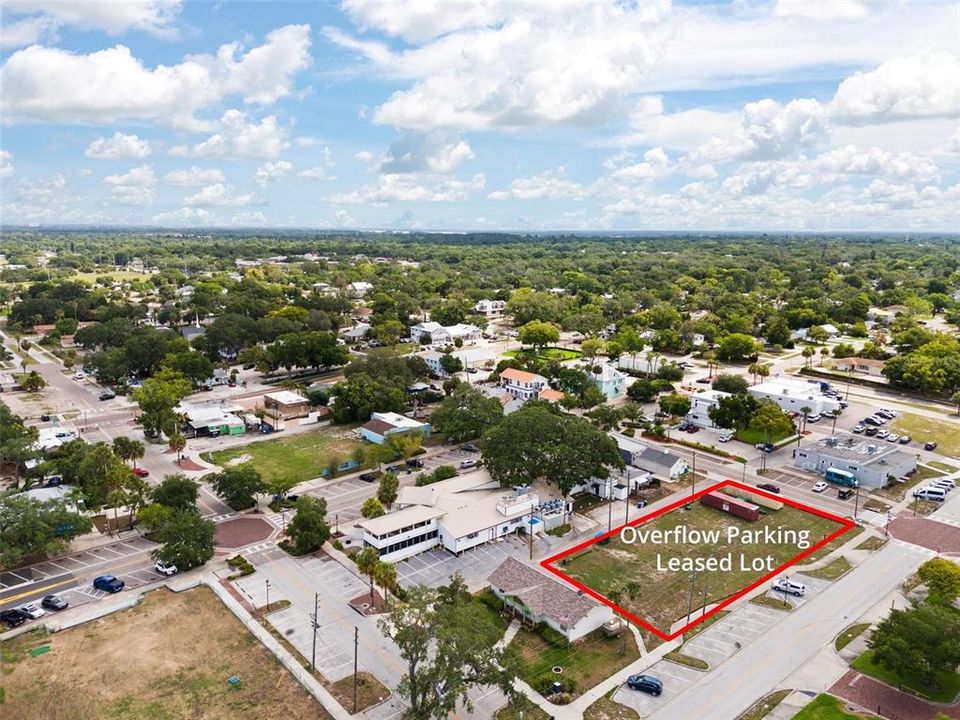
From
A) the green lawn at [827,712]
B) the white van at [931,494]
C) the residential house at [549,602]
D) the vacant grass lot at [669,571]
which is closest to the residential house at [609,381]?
the vacant grass lot at [669,571]

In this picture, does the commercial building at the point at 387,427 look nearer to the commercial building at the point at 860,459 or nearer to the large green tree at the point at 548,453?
the large green tree at the point at 548,453

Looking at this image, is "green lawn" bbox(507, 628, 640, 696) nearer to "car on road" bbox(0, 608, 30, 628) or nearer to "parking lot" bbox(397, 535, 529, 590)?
"parking lot" bbox(397, 535, 529, 590)

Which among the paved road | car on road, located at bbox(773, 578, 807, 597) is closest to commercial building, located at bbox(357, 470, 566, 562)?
car on road, located at bbox(773, 578, 807, 597)

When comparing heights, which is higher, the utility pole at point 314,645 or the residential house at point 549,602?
the residential house at point 549,602

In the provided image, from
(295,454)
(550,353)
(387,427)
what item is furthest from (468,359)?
(295,454)

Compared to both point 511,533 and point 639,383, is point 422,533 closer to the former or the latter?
point 511,533

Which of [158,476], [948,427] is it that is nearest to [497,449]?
[158,476]

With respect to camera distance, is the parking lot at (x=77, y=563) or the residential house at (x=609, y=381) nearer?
the parking lot at (x=77, y=563)
